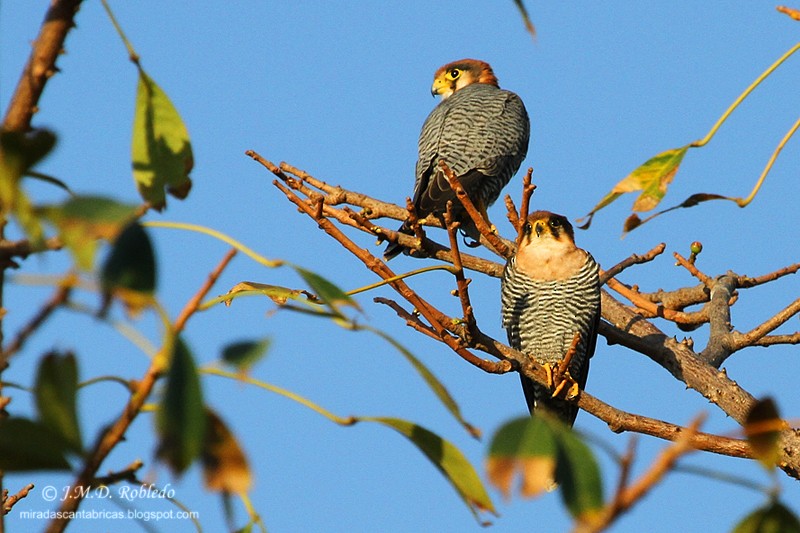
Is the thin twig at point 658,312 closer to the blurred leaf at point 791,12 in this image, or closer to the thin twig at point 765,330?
the thin twig at point 765,330

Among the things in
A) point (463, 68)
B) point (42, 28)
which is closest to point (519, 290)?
point (463, 68)

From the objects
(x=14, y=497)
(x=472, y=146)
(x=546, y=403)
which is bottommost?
(x=14, y=497)

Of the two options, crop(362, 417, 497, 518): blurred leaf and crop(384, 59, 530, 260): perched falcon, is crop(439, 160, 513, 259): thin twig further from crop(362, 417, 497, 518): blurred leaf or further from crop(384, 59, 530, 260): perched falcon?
crop(384, 59, 530, 260): perched falcon

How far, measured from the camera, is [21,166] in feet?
3.52

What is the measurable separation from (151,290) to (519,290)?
4.81 metres

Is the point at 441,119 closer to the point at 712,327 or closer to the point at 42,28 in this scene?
the point at 712,327

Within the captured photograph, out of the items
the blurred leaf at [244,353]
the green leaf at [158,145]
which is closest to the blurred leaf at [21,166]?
the blurred leaf at [244,353]

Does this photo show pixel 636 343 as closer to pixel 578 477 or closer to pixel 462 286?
pixel 462 286

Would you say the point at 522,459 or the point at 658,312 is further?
the point at 658,312

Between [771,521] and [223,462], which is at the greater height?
[771,521]

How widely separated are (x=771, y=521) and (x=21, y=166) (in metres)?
0.94

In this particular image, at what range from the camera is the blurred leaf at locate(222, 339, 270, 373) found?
3.80 ft

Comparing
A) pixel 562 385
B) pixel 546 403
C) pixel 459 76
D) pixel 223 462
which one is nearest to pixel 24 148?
pixel 223 462

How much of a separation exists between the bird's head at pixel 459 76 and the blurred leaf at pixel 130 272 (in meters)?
8.18
